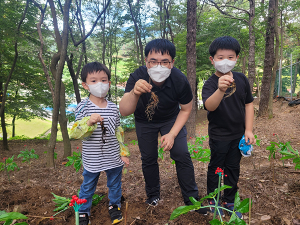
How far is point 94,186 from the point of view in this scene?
193 centimetres

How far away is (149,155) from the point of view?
211cm

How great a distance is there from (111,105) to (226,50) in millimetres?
1227

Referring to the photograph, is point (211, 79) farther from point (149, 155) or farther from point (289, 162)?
point (289, 162)

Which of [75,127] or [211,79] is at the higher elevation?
[211,79]

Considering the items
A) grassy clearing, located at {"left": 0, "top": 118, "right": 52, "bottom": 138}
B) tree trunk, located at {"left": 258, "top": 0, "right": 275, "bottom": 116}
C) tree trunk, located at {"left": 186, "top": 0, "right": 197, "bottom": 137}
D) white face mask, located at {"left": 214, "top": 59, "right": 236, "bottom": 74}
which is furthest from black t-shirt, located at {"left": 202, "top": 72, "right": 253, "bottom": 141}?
grassy clearing, located at {"left": 0, "top": 118, "right": 52, "bottom": 138}

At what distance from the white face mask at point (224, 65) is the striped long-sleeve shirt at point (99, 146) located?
3.69 feet

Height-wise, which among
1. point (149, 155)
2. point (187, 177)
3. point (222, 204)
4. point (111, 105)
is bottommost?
point (222, 204)

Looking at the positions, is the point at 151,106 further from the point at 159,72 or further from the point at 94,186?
the point at 94,186

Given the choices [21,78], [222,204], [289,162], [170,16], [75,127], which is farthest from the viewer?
[170,16]

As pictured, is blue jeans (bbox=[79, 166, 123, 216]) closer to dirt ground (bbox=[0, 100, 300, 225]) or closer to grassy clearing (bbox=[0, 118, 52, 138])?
dirt ground (bbox=[0, 100, 300, 225])

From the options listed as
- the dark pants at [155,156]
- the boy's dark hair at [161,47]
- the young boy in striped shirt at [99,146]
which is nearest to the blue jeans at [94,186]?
the young boy in striped shirt at [99,146]

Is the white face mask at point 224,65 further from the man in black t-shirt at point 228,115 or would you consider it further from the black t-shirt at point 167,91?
the black t-shirt at point 167,91

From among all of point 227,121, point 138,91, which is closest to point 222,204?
point 227,121

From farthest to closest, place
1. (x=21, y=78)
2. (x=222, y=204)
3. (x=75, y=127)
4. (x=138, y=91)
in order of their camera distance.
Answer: (x=21, y=78), (x=222, y=204), (x=75, y=127), (x=138, y=91)
